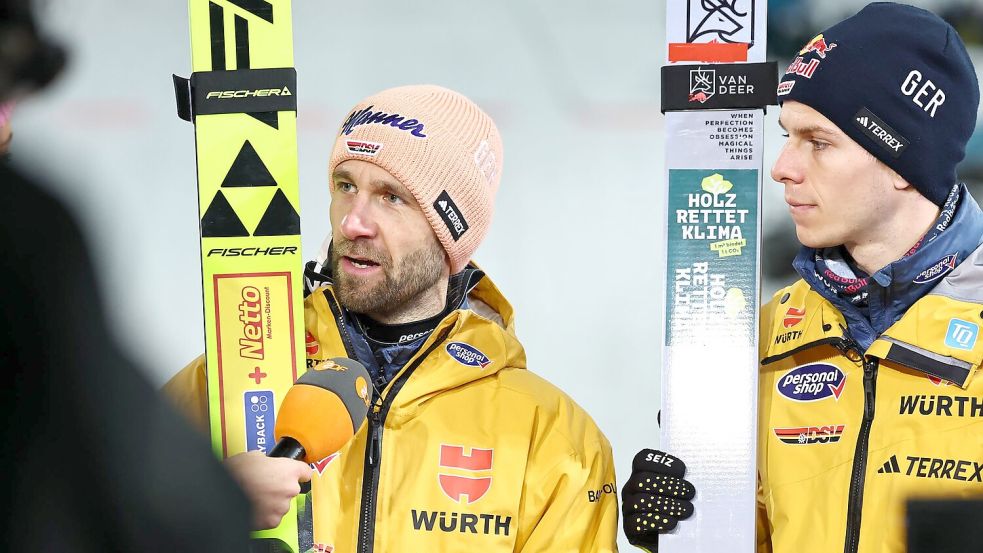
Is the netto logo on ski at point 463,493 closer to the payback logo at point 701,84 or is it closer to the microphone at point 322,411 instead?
the microphone at point 322,411

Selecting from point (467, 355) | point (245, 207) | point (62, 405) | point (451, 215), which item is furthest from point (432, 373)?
point (62, 405)

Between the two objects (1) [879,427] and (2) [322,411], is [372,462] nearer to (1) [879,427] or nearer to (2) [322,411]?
(2) [322,411]

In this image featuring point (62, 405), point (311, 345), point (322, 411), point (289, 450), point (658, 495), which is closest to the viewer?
point (62, 405)

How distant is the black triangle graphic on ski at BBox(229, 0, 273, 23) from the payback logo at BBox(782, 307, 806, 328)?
3.51 ft

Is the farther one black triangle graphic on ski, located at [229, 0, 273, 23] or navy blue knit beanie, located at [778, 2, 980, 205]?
black triangle graphic on ski, located at [229, 0, 273, 23]

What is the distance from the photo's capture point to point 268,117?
225cm

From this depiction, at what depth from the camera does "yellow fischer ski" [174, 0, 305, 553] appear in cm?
223

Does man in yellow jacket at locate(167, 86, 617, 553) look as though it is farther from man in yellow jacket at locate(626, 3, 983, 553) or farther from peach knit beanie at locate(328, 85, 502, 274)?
man in yellow jacket at locate(626, 3, 983, 553)

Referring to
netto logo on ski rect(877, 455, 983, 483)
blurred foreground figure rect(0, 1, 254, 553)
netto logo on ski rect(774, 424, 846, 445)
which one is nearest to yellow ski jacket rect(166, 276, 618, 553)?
netto logo on ski rect(774, 424, 846, 445)

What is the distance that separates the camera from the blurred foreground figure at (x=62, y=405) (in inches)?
29.0

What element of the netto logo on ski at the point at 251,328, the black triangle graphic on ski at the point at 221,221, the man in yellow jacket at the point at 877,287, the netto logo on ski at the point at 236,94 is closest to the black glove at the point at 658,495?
the man in yellow jacket at the point at 877,287

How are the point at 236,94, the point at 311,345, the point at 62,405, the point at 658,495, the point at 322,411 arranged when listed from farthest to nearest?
the point at 311,345 → the point at 236,94 → the point at 658,495 → the point at 322,411 → the point at 62,405

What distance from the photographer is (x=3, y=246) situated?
A: 74 cm

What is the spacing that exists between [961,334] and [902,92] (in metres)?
0.41
